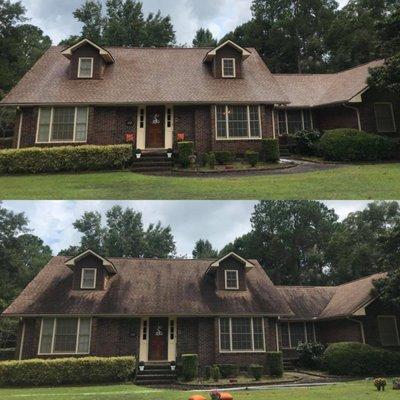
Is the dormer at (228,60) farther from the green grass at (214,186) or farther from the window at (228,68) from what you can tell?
the green grass at (214,186)

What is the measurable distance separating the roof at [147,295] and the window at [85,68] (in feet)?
34.6

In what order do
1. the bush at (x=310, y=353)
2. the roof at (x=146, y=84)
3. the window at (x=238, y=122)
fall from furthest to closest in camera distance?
the window at (x=238, y=122)
the roof at (x=146, y=84)
the bush at (x=310, y=353)

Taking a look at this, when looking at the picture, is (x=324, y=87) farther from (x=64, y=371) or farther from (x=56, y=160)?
(x=64, y=371)

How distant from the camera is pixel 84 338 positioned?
838 inches

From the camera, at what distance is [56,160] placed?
A: 21812 millimetres

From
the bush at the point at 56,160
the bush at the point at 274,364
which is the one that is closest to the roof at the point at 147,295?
the bush at the point at 274,364

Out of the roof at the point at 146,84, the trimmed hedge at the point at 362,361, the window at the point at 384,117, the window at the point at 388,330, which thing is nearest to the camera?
the trimmed hedge at the point at 362,361

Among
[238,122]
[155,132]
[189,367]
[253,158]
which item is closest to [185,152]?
[253,158]

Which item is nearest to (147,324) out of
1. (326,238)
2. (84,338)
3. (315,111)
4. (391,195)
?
(84,338)

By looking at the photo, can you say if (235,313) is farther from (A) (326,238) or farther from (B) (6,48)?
(B) (6,48)

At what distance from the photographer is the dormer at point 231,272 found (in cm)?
2358

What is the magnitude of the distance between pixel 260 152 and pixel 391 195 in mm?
9954

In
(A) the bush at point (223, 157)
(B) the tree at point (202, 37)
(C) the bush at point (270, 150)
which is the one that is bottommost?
(A) the bush at point (223, 157)

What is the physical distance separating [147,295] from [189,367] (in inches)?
186
